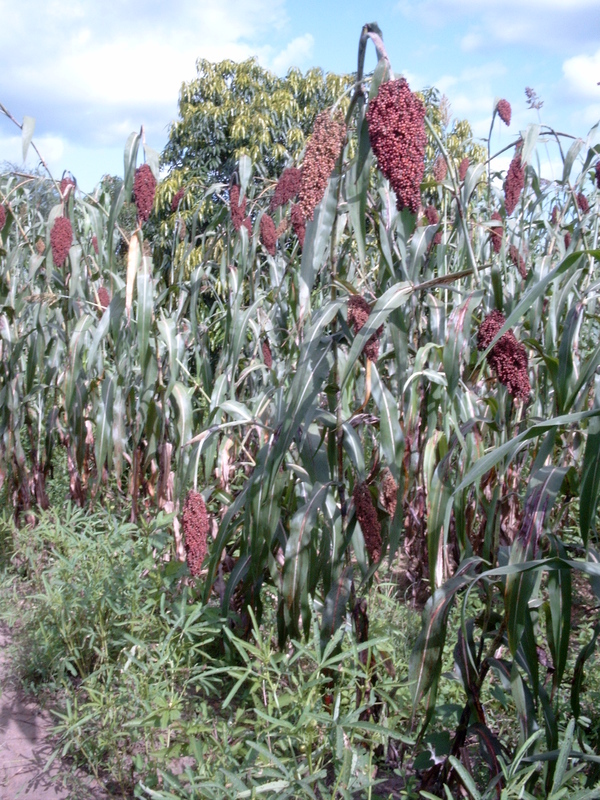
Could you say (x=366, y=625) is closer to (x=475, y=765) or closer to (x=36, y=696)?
(x=475, y=765)

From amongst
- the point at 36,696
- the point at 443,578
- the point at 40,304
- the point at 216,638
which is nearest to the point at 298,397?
the point at 443,578

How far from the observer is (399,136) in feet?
3.87

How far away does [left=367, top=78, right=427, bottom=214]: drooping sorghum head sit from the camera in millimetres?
1179

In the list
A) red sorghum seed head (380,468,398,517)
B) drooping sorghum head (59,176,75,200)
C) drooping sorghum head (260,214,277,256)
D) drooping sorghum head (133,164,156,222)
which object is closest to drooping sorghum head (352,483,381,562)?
red sorghum seed head (380,468,398,517)

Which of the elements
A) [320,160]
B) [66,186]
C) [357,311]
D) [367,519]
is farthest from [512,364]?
[66,186]

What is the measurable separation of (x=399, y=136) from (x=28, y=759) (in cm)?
177

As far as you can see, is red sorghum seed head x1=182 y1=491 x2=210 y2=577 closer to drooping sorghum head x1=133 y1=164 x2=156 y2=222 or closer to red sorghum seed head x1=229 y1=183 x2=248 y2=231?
drooping sorghum head x1=133 y1=164 x2=156 y2=222

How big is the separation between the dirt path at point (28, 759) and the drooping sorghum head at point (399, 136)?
1439 millimetres

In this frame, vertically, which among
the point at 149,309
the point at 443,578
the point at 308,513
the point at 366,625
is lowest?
the point at 366,625

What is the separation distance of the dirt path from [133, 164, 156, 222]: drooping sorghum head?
1.51 meters

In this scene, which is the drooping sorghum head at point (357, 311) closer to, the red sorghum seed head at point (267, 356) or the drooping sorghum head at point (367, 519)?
the drooping sorghum head at point (367, 519)

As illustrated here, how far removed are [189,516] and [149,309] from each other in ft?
3.14

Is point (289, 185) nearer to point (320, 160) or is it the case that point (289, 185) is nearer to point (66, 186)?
point (66, 186)

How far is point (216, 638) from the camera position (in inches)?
83.4
